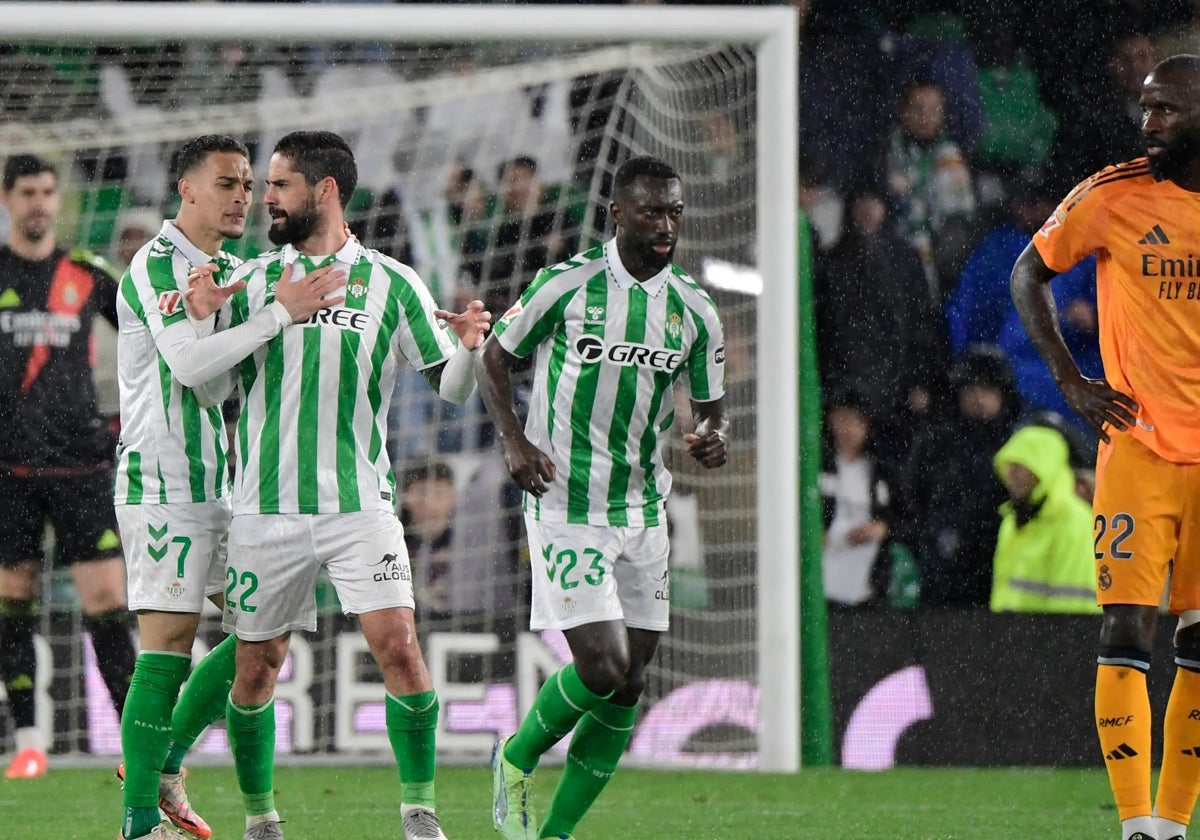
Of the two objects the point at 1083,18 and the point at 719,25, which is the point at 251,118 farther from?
the point at 1083,18

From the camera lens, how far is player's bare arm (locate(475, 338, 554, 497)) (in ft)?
17.3

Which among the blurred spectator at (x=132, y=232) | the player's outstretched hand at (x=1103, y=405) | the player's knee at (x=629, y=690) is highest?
the blurred spectator at (x=132, y=232)

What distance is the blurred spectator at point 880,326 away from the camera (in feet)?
32.0

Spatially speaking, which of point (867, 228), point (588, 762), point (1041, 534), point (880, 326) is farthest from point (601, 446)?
point (867, 228)

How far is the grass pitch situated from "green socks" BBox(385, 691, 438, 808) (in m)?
1.11

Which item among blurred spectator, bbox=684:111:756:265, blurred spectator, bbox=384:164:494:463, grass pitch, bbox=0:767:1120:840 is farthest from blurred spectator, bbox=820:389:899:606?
blurred spectator, bbox=384:164:494:463

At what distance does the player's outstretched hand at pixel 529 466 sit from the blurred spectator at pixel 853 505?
14.0ft

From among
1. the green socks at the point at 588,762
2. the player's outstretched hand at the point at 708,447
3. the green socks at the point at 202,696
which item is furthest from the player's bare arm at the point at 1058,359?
the green socks at the point at 202,696

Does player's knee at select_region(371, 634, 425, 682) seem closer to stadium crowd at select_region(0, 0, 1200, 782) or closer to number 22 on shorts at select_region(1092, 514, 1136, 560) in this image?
number 22 on shorts at select_region(1092, 514, 1136, 560)

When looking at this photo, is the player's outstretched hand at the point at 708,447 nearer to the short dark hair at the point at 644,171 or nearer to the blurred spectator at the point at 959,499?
the short dark hair at the point at 644,171

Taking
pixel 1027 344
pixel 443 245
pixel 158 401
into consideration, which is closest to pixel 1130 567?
pixel 158 401

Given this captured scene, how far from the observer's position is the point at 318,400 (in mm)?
4953

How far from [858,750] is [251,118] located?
13.2 feet

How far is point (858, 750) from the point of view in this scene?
832 centimetres
